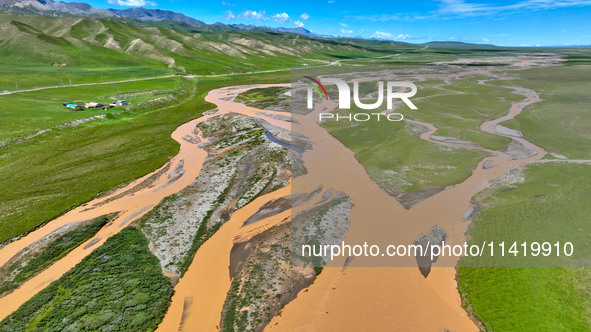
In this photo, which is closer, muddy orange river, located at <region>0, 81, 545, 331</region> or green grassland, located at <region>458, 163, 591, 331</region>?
green grassland, located at <region>458, 163, 591, 331</region>

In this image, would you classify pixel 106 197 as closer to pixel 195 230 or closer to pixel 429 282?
pixel 195 230

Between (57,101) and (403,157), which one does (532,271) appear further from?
(57,101)

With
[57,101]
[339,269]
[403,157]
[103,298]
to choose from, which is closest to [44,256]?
[103,298]

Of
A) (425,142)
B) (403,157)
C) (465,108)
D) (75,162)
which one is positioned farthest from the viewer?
(465,108)

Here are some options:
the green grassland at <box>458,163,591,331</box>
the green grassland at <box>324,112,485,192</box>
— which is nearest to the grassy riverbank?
the green grassland at <box>324,112,485,192</box>

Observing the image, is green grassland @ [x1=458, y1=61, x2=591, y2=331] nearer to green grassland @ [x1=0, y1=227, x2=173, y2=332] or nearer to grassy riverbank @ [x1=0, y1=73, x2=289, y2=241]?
green grassland @ [x1=0, y1=227, x2=173, y2=332]

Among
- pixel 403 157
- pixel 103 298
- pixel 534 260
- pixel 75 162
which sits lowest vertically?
pixel 534 260
